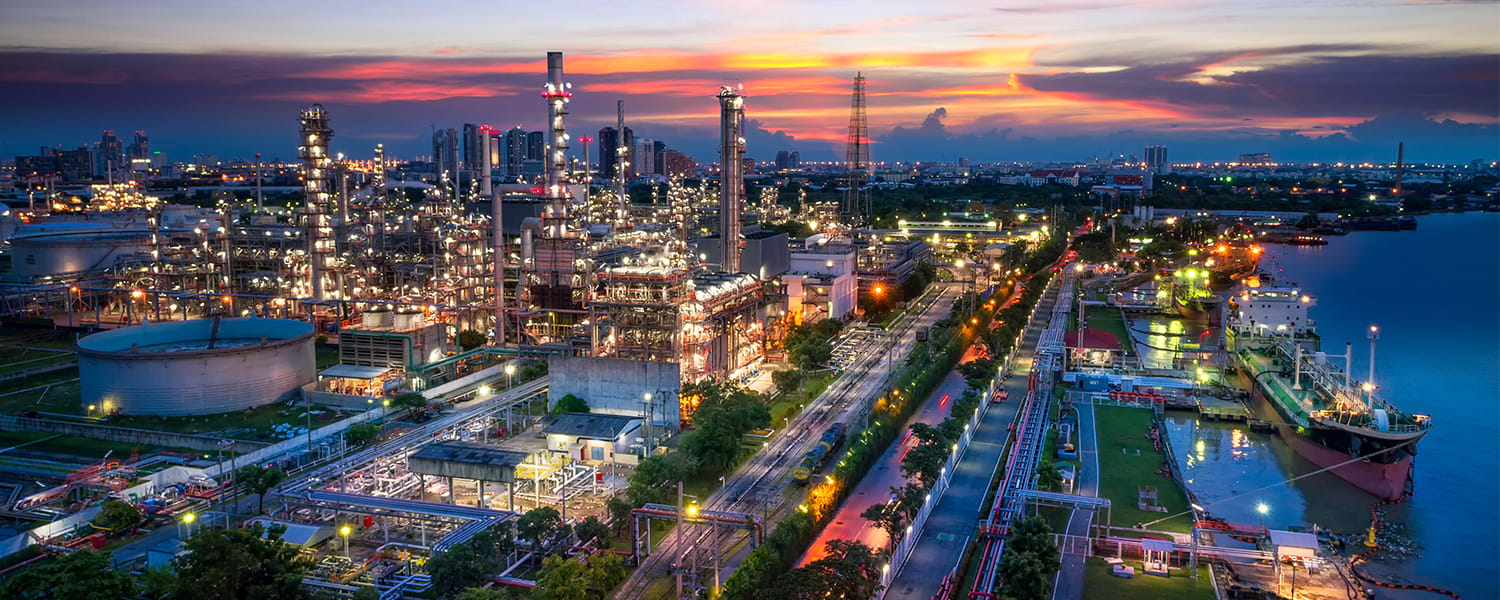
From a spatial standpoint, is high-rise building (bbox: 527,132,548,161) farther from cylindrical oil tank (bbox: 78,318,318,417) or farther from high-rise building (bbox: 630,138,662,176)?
cylindrical oil tank (bbox: 78,318,318,417)

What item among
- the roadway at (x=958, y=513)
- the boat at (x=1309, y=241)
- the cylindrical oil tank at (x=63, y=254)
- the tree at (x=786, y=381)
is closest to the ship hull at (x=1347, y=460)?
the roadway at (x=958, y=513)

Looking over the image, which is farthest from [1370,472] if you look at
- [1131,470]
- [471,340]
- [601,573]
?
[471,340]

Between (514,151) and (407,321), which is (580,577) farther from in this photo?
(514,151)

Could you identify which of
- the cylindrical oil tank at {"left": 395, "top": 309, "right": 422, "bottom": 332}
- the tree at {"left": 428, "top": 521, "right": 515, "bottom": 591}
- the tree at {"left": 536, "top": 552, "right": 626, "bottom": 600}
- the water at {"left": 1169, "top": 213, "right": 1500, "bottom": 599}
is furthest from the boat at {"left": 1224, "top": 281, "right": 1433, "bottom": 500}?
the cylindrical oil tank at {"left": 395, "top": 309, "right": 422, "bottom": 332}

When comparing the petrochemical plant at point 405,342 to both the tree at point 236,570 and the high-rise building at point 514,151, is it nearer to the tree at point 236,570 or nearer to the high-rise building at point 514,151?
the tree at point 236,570

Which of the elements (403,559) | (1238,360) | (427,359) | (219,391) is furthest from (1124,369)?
(219,391)

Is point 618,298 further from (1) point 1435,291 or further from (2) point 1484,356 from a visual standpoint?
(1) point 1435,291
